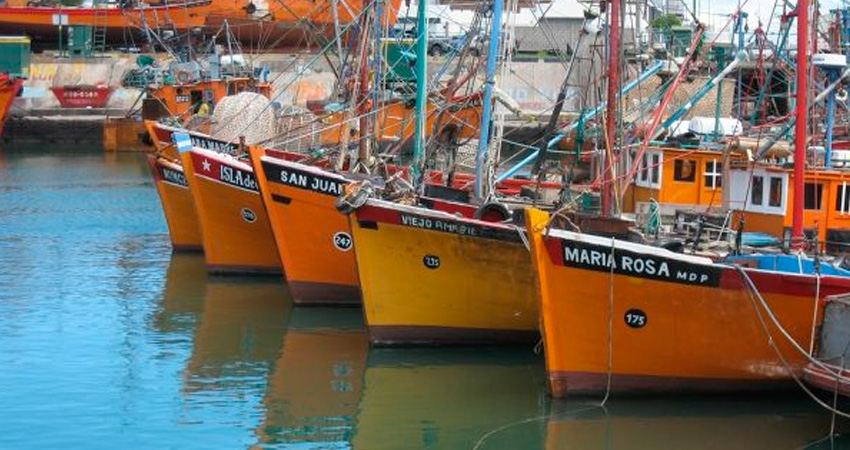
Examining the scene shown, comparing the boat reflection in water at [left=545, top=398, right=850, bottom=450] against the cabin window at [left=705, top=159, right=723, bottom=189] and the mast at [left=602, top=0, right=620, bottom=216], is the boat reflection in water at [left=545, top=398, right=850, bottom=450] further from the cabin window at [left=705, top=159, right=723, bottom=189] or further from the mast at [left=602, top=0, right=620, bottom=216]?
the cabin window at [left=705, top=159, right=723, bottom=189]

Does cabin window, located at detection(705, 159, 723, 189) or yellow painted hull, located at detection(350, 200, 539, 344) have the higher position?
cabin window, located at detection(705, 159, 723, 189)

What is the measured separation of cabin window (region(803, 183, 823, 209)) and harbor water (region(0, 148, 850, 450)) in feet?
10.0

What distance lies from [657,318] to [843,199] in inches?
155

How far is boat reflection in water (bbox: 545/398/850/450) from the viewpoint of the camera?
1781 cm

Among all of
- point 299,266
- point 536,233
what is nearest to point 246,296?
point 299,266

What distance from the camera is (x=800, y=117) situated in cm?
1847

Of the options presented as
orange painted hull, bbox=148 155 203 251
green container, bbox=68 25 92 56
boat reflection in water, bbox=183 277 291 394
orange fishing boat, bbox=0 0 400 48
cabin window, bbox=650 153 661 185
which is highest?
orange fishing boat, bbox=0 0 400 48

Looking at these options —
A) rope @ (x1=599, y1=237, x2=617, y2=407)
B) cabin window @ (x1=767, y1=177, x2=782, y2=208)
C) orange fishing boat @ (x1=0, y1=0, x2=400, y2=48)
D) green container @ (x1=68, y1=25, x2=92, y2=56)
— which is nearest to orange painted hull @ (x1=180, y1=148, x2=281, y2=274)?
cabin window @ (x1=767, y1=177, x2=782, y2=208)

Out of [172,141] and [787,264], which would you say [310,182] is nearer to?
[787,264]

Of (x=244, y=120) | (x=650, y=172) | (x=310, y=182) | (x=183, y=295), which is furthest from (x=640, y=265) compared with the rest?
(x=244, y=120)

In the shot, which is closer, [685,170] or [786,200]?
[786,200]

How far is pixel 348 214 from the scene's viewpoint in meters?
21.8

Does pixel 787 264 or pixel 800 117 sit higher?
pixel 800 117

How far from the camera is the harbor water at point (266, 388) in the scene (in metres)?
18.1
